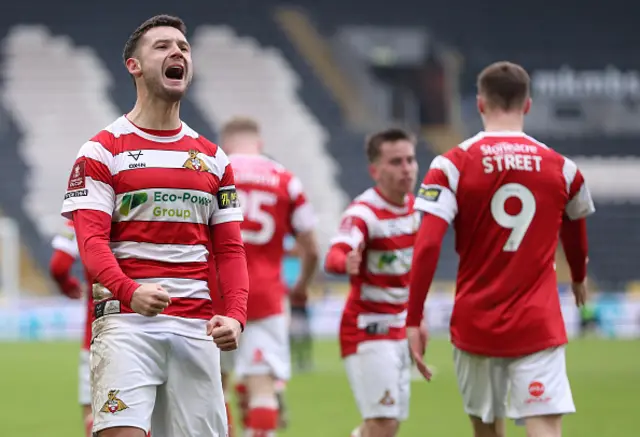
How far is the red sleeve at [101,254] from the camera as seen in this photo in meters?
4.31

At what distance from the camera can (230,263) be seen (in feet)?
15.5

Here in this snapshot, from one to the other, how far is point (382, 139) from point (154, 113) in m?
2.75

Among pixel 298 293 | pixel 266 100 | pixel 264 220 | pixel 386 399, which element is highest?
pixel 266 100

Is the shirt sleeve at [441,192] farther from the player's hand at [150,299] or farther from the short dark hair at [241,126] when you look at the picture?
the short dark hair at [241,126]

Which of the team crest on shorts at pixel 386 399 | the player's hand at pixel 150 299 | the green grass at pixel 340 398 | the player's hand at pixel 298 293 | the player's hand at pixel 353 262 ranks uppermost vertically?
the player's hand at pixel 353 262

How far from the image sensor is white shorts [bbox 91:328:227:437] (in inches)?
174

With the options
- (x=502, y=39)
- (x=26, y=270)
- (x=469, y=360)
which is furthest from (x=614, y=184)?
(x=469, y=360)

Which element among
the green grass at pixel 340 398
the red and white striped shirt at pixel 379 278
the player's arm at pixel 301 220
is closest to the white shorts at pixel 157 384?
the red and white striped shirt at pixel 379 278

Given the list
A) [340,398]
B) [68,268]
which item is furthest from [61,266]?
[340,398]

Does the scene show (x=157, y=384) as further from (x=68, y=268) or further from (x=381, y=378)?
(x=68, y=268)

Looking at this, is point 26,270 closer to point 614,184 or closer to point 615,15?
point 614,184

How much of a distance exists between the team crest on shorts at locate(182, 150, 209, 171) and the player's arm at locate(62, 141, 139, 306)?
29 cm

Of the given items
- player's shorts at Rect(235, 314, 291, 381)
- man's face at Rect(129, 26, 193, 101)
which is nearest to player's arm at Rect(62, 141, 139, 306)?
man's face at Rect(129, 26, 193, 101)

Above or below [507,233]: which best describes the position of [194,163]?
above
